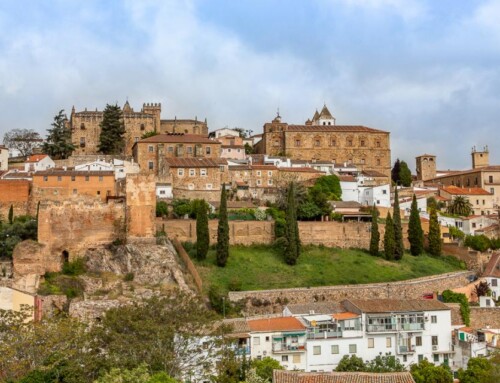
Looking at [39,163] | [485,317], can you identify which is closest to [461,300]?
[485,317]

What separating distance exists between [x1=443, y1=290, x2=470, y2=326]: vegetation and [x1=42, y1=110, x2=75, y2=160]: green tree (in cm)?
4684

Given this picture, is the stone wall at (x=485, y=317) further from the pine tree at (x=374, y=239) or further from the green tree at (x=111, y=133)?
the green tree at (x=111, y=133)

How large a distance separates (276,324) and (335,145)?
46.7 metres

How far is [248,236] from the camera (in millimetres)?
60344

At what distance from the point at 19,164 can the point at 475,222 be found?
160 ft

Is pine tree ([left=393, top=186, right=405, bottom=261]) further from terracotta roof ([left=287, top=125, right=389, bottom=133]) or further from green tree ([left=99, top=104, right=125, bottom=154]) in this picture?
green tree ([left=99, top=104, right=125, bottom=154])

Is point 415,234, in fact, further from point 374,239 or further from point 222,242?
point 222,242

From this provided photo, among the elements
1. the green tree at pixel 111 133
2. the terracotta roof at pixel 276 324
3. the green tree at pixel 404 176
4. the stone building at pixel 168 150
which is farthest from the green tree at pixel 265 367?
the green tree at pixel 404 176

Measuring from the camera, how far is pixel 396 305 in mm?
46906

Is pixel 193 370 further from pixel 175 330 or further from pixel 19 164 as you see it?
pixel 19 164

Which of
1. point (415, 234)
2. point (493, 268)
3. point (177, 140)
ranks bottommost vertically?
point (493, 268)

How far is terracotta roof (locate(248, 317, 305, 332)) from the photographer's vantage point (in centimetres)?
4350

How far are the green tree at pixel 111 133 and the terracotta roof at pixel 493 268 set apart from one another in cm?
4399

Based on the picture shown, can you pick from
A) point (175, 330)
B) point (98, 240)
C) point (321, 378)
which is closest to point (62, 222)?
point (98, 240)
